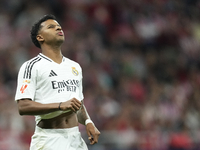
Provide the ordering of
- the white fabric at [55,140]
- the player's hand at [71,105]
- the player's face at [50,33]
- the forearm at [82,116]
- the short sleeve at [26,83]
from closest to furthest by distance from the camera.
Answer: the player's hand at [71,105]
the short sleeve at [26,83]
the white fabric at [55,140]
the player's face at [50,33]
the forearm at [82,116]

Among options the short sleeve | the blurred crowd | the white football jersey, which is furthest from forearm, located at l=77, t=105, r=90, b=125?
the blurred crowd

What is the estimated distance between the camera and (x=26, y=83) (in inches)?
174

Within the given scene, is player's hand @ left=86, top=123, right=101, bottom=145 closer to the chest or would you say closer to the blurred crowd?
the chest

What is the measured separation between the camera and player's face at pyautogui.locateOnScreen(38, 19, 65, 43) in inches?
188

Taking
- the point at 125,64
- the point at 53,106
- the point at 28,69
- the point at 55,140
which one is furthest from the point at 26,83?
the point at 125,64

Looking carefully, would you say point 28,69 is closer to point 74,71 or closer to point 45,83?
point 45,83

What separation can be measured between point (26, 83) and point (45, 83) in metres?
0.20

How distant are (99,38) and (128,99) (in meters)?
2.73

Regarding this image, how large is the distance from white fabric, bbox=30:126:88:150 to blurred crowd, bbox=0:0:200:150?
4.31 m

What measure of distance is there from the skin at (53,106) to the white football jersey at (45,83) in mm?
82

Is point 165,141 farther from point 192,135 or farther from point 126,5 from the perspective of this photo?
point 126,5

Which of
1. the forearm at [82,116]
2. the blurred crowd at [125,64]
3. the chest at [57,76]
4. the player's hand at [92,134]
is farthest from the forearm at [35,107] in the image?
the blurred crowd at [125,64]

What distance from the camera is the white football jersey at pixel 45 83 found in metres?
4.43

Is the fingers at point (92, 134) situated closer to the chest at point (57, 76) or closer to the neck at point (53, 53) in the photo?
the chest at point (57, 76)
